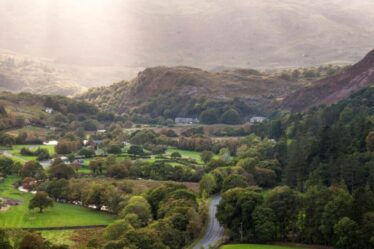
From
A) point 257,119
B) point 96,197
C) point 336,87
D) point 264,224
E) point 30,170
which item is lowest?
point 264,224

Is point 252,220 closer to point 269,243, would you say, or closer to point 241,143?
point 269,243

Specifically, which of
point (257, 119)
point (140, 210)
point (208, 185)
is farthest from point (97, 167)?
point (257, 119)

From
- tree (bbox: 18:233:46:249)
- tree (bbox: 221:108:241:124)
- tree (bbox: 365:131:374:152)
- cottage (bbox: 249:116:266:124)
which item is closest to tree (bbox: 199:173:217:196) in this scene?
tree (bbox: 365:131:374:152)

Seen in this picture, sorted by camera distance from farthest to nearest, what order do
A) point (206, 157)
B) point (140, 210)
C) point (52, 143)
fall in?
point (52, 143) < point (206, 157) < point (140, 210)

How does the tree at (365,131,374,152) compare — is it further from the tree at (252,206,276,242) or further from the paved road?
the tree at (252,206,276,242)

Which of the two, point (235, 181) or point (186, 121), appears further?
point (186, 121)

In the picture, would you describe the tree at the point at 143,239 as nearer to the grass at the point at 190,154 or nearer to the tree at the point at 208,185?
the tree at the point at 208,185

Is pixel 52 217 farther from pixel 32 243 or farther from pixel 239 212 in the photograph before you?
pixel 239 212
